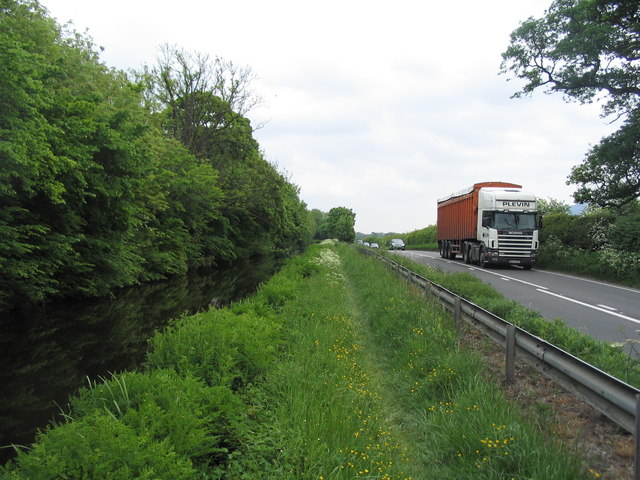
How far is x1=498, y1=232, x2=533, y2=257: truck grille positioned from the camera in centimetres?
1989

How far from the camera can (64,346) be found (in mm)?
9500

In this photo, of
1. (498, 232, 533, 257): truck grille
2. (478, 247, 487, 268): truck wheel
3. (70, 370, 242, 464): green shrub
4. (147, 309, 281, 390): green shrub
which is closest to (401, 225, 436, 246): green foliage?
(478, 247, 487, 268): truck wheel

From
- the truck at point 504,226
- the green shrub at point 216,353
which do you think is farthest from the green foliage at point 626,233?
the green shrub at point 216,353

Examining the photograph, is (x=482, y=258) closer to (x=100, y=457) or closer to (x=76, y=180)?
(x=76, y=180)

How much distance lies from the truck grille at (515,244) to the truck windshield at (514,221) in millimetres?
394

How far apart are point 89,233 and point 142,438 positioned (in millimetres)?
13982

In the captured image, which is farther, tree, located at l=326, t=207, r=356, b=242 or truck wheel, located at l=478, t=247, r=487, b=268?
tree, located at l=326, t=207, r=356, b=242

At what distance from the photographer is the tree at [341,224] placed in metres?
135

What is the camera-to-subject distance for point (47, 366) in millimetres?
8148

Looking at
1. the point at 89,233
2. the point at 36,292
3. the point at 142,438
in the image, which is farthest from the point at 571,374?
the point at 89,233

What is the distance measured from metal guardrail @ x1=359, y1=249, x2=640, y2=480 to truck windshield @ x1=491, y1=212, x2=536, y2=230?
593 inches

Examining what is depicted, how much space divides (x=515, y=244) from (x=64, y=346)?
18.2 m

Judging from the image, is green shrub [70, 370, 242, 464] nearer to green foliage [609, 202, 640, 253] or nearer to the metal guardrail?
the metal guardrail

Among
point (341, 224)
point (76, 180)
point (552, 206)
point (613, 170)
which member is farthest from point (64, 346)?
point (341, 224)
